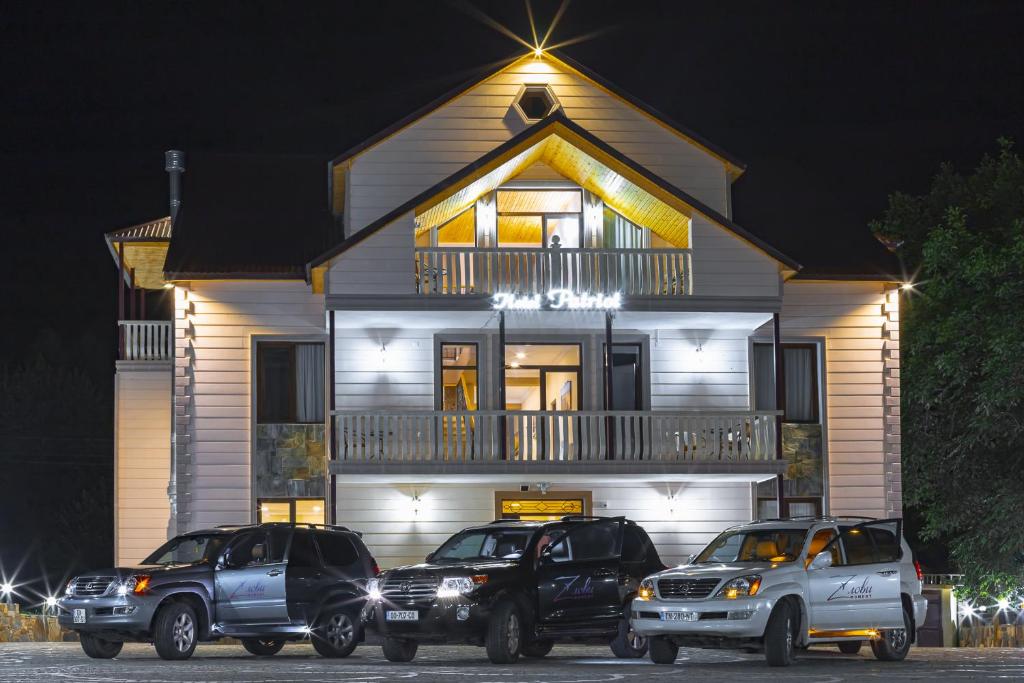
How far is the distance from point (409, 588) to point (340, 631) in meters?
2.23

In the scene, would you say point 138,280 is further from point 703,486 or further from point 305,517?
point 703,486

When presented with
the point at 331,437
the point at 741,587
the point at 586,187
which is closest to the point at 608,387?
the point at 586,187

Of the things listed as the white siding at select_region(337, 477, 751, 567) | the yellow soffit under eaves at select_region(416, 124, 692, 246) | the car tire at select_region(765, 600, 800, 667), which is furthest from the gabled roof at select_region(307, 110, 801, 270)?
the car tire at select_region(765, 600, 800, 667)

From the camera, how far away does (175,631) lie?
68.1ft

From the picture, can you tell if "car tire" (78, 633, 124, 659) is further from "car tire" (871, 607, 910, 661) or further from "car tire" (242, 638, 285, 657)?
"car tire" (871, 607, 910, 661)

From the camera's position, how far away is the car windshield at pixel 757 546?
20.2 m

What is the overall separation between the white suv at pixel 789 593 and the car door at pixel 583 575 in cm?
105

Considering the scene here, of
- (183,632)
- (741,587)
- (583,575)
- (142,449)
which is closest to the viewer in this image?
(741,587)

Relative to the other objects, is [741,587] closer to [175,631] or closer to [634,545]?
[634,545]

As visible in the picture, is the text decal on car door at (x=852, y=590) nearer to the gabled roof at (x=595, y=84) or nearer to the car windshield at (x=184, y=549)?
the car windshield at (x=184, y=549)

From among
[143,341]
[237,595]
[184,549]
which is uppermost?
[143,341]

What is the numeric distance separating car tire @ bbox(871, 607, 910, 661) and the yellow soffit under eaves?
10914 millimetres

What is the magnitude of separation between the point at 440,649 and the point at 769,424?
891 centimetres

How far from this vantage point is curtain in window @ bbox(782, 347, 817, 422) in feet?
105
